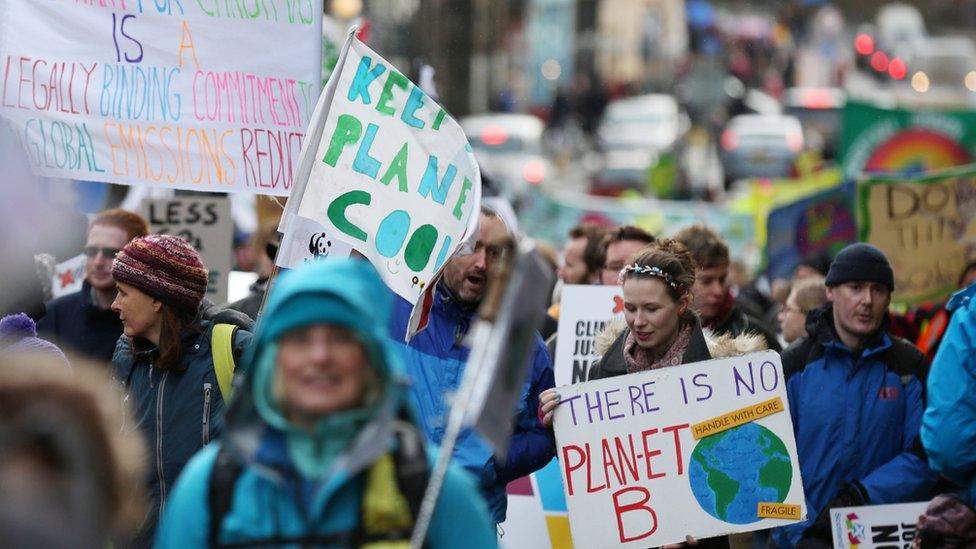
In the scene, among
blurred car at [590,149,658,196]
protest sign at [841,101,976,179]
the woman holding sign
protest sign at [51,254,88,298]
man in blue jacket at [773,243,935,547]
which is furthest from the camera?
blurred car at [590,149,658,196]

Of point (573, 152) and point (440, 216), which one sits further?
point (573, 152)

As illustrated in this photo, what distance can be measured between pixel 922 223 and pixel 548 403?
4597mm

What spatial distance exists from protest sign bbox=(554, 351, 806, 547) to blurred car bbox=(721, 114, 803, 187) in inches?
1217

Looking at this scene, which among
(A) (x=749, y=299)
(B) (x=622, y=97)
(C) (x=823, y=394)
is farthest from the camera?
(B) (x=622, y=97)

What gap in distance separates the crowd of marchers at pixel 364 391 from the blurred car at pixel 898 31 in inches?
1433

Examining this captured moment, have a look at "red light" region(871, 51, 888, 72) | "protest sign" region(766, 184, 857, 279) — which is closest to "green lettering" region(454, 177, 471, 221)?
"protest sign" region(766, 184, 857, 279)

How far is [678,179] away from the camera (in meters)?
33.1

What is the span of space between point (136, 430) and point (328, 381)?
90.6 inches

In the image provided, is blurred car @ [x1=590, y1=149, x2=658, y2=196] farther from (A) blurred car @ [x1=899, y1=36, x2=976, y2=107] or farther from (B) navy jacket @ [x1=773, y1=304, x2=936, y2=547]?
(B) navy jacket @ [x1=773, y1=304, x2=936, y2=547]

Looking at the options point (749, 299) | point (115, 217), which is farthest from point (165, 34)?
point (749, 299)

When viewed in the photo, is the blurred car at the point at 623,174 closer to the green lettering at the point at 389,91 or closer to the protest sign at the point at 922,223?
the protest sign at the point at 922,223

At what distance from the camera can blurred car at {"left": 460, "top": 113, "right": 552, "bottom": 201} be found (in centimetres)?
3806

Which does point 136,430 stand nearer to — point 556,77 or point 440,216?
point 440,216

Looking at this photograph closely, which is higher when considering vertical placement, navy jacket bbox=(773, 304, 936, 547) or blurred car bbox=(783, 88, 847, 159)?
blurred car bbox=(783, 88, 847, 159)
